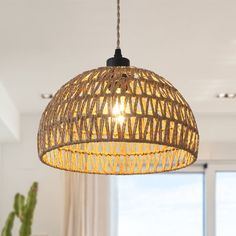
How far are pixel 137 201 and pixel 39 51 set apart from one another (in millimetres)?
2381

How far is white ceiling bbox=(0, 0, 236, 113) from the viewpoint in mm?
3230

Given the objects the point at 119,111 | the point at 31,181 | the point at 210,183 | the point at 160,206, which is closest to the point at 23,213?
the point at 31,181

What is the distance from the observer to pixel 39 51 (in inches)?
156

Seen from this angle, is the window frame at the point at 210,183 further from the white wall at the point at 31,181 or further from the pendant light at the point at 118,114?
the pendant light at the point at 118,114

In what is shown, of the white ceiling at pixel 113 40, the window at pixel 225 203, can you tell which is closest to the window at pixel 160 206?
the window at pixel 225 203

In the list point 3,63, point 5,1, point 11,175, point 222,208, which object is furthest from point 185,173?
point 5,1

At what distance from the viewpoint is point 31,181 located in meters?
5.76

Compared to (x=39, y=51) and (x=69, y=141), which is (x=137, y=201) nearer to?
(x=39, y=51)

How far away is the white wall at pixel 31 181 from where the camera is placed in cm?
572

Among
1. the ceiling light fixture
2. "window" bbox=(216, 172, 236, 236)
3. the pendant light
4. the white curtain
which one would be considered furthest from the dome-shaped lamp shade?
"window" bbox=(216, 172, 236, 236)

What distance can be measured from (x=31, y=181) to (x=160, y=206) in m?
1.24

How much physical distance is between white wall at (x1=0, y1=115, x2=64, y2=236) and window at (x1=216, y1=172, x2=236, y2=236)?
150 centimetres

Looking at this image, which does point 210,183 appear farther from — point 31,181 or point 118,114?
point 118,114

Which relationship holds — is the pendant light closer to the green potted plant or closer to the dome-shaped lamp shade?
the dome-shaped lamp shade
